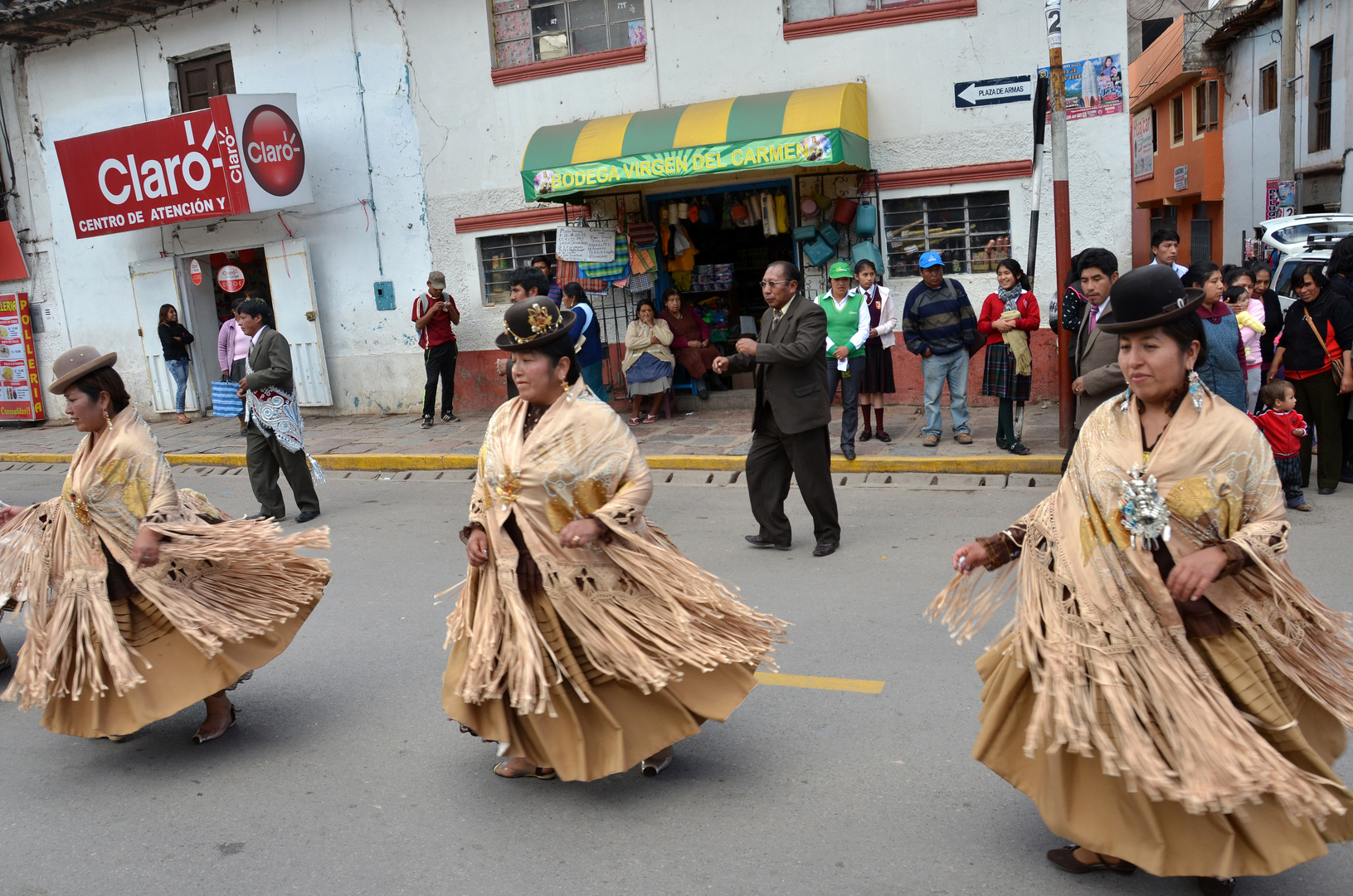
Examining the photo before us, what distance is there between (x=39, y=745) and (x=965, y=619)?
12.9ft

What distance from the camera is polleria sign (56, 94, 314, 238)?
13.7 meters

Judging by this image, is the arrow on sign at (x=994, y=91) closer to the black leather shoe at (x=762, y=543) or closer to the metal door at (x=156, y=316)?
the black leather shoe at (x=762, y=543)

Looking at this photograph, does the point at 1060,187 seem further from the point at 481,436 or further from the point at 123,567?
the point at 123,567

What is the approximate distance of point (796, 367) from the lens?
6805 mm

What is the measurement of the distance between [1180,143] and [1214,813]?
32172 millimetres

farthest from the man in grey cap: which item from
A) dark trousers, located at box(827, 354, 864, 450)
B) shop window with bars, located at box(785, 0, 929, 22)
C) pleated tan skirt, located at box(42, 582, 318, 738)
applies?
pleated tan skirt, located at box(42, 582, 318, 738)

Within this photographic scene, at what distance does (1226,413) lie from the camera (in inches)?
114

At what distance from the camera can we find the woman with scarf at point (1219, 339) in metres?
7.20

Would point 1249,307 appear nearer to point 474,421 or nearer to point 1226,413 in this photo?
point 1226,413

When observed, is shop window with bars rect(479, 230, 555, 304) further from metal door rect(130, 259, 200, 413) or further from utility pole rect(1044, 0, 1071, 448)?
utility pole rect(1044, 0, 1071, 448)

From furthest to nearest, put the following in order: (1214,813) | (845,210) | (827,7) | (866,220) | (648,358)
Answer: (648,358)
(827,7)
(845,210)
(866,220)
(1214,813)

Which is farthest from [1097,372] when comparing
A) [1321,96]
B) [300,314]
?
[1321,96]

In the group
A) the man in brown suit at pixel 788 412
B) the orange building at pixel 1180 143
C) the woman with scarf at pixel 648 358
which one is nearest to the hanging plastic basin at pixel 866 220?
the woman with scarf at pixel 648 358

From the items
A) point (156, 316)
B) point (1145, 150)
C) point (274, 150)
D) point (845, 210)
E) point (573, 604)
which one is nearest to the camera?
point (573, 604)
